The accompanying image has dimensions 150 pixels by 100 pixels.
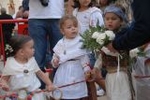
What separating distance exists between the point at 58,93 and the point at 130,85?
89 centimetres

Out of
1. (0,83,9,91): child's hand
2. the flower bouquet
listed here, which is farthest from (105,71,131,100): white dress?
(0,83,9,91): child's hand

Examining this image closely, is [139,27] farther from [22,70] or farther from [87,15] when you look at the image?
[87,15]

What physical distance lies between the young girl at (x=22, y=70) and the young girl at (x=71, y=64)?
383 mm

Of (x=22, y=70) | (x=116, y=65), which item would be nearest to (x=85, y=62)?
(x=116, y=65)

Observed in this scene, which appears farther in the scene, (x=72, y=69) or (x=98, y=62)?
(x=72, y=69)

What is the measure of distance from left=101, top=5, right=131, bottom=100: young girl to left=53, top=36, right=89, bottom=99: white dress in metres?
0.44

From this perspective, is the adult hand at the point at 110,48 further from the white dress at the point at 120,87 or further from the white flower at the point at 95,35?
the white dress at the point at 120,87

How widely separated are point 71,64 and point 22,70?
2.25 feet

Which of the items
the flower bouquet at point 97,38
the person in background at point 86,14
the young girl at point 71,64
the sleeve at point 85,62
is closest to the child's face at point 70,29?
the young girl at point 71,64

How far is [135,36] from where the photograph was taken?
3.01 m

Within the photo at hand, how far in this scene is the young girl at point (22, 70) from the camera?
3979 millimetres

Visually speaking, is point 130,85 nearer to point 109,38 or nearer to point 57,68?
point 109,38

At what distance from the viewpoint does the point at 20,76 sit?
3.98 meters

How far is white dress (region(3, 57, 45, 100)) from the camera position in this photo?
156 inches
